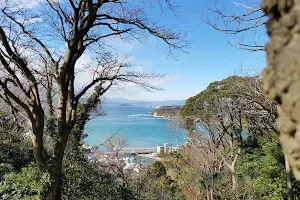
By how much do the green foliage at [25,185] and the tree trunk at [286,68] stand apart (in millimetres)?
4698

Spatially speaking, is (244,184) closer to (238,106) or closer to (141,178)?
(238,106)

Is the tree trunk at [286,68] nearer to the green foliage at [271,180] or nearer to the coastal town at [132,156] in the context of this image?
the green foliage at [271,180]

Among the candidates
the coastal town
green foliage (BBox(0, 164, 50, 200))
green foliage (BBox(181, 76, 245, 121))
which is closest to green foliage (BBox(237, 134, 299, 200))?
green foliage (BBox(181, 76, 245, 121))

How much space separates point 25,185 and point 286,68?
528 centimetres

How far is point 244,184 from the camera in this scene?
9.53 m

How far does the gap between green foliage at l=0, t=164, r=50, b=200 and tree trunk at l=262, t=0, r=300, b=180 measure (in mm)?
4698

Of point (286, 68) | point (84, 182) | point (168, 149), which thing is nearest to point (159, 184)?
point (168, 149)

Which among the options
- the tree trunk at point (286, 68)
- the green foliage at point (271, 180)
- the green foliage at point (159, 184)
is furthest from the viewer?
the green foliage at point (159, 184)

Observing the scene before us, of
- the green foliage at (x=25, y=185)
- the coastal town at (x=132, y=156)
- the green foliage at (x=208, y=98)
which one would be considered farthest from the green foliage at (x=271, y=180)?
the green foliage at (x=25, y=185)

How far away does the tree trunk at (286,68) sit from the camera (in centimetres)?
64

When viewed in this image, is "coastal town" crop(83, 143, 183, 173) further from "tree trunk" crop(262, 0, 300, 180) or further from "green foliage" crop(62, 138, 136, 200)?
"tree trunk" crop(262, 0, 300, 180)

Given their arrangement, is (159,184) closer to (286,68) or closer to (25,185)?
(25,185)

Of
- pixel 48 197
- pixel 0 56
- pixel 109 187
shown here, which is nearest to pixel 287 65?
pixel 0 56

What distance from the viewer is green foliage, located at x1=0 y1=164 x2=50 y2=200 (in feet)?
14.9
